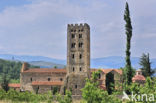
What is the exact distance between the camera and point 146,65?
63.7 m

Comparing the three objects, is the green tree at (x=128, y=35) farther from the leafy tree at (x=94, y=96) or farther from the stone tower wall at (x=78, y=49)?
the leafy tree at (x=94, y=96)

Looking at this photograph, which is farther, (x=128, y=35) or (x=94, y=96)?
(x=128, y=35)

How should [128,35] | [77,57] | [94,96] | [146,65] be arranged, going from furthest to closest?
[146,65], [77,57], [128,35], [94,96]

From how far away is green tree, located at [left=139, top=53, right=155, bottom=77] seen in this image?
6296 cm

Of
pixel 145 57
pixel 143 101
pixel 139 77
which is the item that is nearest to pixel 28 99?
pixel 143 101

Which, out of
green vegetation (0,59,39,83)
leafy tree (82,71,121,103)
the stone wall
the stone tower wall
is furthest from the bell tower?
green vegetation (0,59,39,83)

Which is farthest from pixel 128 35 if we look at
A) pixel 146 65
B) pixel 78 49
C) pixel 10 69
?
pixel 10 69

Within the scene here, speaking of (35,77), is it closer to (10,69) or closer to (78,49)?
(78,49)

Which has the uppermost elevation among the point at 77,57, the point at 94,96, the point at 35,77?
the point at 77,57

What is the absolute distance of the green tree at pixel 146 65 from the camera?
2479 inches

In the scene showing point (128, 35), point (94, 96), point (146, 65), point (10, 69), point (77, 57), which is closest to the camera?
point (94, 96)

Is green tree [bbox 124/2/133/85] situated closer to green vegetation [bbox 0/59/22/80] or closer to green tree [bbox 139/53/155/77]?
green tree [bbox 139/53/155/77]

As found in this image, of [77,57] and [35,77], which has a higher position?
[77,57]

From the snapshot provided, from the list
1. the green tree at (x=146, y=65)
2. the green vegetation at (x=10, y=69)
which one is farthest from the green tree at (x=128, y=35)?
the green vegetation at (x=10, y=69)
